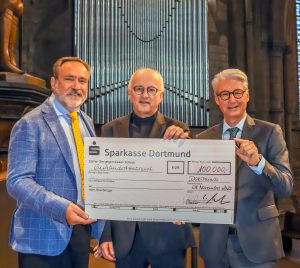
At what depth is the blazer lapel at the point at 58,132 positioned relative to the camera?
5.27 feet

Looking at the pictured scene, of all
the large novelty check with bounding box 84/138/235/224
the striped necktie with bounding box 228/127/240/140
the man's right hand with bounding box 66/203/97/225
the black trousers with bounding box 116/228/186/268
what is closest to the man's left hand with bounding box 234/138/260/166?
the large novelty check with bounding box 84/138/235/224

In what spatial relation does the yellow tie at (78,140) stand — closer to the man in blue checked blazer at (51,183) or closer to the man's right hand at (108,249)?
the man in blue checked blazer at (51,183)

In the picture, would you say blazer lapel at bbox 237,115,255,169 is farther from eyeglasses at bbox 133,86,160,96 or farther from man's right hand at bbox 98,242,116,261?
man's right hand at bbox 98,242,116,261

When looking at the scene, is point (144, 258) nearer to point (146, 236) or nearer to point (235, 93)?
point (146, 236)

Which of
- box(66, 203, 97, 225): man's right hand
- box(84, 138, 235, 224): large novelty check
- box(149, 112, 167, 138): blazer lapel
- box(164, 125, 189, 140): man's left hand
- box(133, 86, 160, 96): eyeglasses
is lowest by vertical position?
box(66, 203, 97, 225): man's right hand

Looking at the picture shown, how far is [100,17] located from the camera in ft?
19.9

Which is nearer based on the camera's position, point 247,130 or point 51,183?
point 51,183

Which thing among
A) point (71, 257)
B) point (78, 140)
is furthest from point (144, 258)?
point (78, 140)

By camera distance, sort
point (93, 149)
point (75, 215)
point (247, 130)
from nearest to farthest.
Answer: point (75, 215) < point (93, 149) < point (247, 130)

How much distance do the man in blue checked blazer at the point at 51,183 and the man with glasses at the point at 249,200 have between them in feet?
1.71

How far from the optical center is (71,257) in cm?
163

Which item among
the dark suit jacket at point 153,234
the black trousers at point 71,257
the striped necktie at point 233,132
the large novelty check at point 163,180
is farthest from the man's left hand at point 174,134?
the black trousers at point 71,257

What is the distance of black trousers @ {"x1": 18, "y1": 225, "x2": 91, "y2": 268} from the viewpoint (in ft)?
5.08

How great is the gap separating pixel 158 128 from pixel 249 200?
0.46 metres
